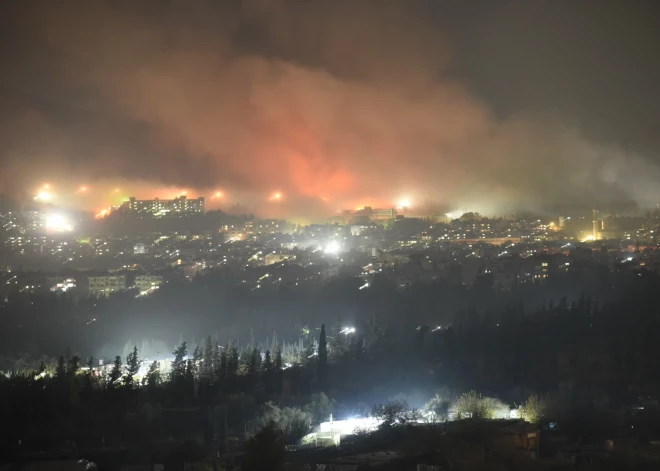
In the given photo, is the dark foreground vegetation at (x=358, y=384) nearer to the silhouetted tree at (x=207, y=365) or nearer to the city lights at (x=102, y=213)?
the silhouetted tree at (x=207, y=365)

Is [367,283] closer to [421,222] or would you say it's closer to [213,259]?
[213,259]

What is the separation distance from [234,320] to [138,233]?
570 inches

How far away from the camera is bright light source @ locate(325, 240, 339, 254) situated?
110 feet

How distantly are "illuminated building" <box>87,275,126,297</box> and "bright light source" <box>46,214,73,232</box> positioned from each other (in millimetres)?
6472

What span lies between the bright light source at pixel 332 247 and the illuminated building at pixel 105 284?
916 centimetres

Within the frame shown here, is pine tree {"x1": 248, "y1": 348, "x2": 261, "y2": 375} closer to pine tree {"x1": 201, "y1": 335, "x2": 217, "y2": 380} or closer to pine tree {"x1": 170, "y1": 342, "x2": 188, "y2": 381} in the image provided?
pine tree {"x1": 201, "y1": 335, "x2": 217, "y2": 380}

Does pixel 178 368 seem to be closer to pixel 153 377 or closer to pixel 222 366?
pixel 153 377

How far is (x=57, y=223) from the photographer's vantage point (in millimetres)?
34031

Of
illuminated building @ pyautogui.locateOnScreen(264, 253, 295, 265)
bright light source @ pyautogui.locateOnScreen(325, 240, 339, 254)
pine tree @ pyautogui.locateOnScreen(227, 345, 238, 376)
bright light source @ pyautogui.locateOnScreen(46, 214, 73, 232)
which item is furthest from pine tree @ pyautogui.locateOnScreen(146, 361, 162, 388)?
bright light source @ pyautogui.locateOnScreen(46, 214, 73, 232)

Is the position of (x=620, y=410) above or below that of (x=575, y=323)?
below

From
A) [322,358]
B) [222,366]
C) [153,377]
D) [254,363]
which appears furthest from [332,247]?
[153,377]

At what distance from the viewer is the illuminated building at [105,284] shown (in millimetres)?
27500

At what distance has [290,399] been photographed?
15.5 metres

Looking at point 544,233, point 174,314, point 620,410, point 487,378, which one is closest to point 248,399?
point 487,378
